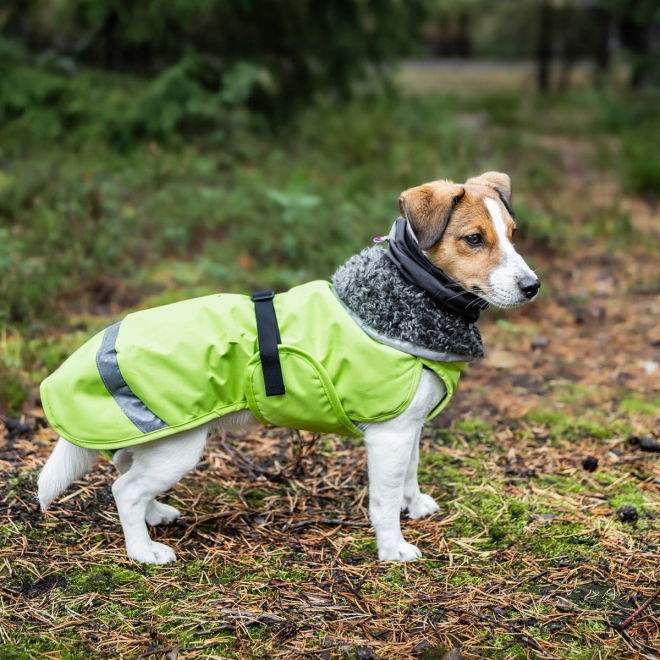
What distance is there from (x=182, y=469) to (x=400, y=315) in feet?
3.76

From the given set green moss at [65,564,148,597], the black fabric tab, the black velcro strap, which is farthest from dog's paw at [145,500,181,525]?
the black fabric tab

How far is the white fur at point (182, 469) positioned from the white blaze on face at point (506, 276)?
0.44 m

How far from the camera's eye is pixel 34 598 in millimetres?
3205

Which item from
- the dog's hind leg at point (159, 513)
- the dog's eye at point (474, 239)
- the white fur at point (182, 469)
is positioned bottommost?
the dog's hind leg at point (159, 513)

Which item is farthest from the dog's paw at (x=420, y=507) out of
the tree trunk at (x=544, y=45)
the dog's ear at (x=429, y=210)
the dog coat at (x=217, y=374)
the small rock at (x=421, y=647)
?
the tree trunk at (x=544, y=45)

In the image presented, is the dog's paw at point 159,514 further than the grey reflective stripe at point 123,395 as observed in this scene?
Yes

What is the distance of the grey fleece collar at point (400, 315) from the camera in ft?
11.1

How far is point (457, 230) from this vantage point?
3.45 m

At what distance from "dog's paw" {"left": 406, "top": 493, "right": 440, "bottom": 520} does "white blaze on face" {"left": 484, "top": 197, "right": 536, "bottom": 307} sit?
3.70 feet

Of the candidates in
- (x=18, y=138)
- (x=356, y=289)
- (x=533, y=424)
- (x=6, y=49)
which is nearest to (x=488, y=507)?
(x=533, y=424)

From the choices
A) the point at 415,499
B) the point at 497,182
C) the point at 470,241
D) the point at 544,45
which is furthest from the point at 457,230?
the point at 544,45

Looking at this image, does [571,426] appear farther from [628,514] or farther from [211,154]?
[211,154]

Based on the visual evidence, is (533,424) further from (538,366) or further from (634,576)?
(634,576)

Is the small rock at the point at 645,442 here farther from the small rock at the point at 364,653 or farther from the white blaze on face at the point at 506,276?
the small rock at the point at 364,653
